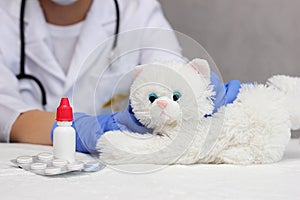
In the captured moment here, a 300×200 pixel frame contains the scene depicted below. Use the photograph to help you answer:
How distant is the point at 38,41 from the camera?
130cm

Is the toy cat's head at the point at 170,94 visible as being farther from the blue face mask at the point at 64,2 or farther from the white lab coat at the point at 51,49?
the blue face mask at the point at 64,2

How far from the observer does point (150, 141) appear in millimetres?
763

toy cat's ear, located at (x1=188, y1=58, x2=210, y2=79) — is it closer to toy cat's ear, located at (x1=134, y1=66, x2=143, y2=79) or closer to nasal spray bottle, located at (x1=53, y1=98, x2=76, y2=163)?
toy cat's ear, located at (x1=134, y1=66, x2=143, y2=79)

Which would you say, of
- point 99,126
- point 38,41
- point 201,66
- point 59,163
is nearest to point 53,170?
point 59,163

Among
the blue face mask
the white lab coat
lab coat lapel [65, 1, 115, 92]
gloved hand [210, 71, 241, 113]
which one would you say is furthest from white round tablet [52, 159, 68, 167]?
the blue face mask

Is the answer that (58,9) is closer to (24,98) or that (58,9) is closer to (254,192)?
(24,98)

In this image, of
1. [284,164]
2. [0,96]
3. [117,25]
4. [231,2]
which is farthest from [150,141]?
[231,2]

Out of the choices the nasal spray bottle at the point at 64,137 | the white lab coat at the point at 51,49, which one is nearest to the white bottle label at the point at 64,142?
the nasal spray bottle at the point at 64,137

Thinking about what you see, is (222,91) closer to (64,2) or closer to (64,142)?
(64,142)

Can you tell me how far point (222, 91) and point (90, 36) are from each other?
0.60 meters

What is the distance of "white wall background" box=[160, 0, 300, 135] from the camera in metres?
1.44

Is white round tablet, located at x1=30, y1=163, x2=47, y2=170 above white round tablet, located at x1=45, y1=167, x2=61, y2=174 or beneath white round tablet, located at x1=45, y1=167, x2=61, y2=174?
above

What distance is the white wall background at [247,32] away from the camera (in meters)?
1.44

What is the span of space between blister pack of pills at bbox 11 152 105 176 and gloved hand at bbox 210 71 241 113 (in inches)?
7.5
